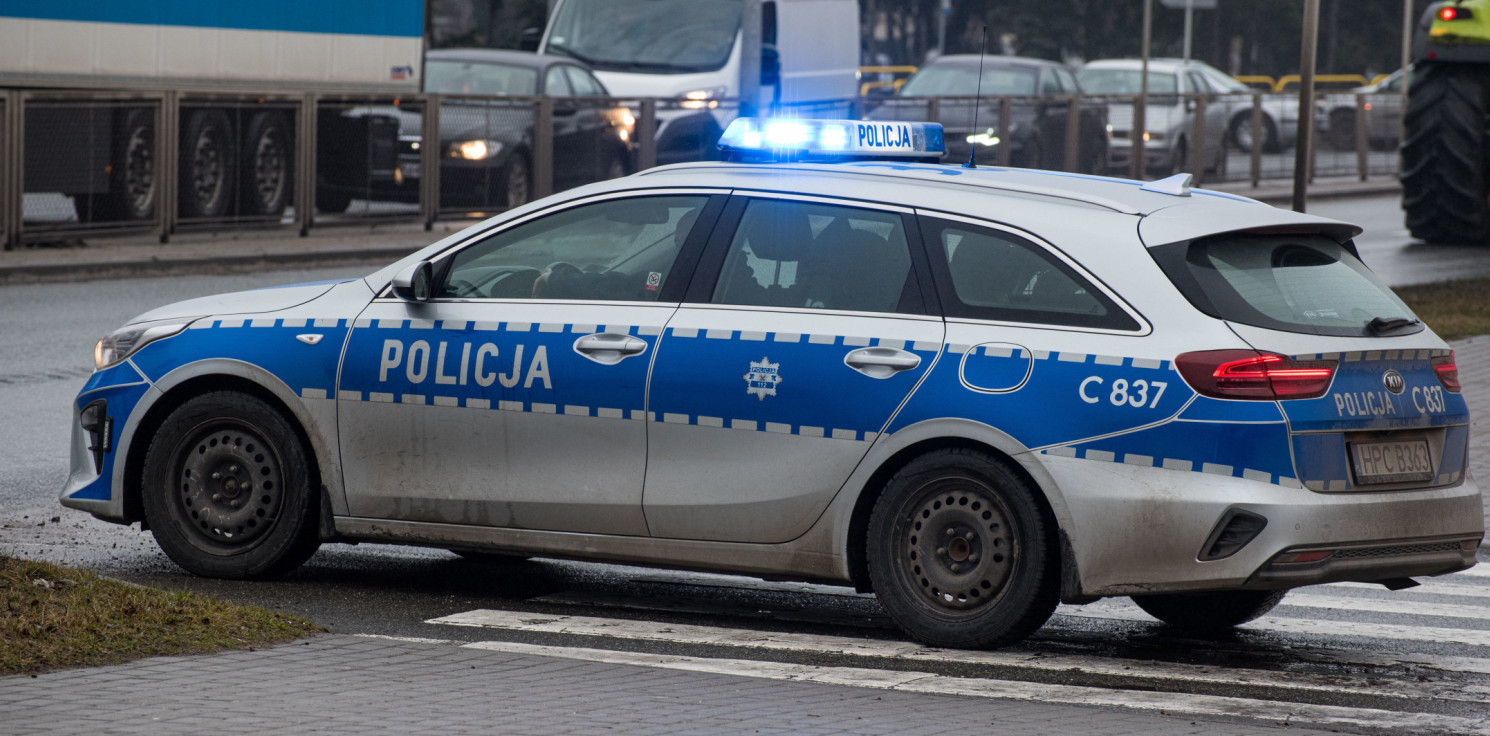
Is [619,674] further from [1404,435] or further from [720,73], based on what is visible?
[720,73]

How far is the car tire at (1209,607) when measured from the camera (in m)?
6.60

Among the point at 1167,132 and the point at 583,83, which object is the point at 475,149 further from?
the point at 1167,132

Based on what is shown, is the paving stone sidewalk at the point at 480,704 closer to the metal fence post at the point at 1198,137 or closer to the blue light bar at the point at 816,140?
the blue light bar at the point at 816,140

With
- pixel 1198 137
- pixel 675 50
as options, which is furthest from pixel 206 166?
pixel 1198 137

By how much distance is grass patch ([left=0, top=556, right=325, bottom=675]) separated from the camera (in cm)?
559

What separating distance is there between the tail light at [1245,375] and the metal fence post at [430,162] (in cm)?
1676

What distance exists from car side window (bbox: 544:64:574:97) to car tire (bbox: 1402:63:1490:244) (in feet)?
30.5

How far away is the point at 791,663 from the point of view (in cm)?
593

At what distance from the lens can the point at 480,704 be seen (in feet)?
17.1

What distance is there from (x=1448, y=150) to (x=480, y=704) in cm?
1812

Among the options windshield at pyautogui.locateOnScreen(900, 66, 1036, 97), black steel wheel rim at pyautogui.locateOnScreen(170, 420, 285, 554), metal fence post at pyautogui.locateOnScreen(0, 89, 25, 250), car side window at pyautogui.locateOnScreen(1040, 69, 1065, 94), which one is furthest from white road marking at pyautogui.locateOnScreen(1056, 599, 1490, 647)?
car side window at pyautogui.locateOnScreen(1040, 69, 1065, 94)

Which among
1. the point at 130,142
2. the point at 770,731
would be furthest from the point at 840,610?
the point at 130,142

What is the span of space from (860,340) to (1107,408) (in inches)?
30.6

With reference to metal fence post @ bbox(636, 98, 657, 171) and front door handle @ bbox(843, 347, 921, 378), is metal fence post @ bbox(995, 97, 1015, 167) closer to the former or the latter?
metal fence post @ bbox(636, 98, 657, 171)
